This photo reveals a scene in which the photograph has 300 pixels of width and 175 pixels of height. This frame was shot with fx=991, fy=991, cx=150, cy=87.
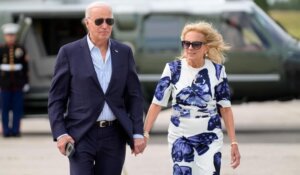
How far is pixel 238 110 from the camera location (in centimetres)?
2278

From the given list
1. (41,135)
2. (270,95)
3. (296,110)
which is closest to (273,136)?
(270,95)

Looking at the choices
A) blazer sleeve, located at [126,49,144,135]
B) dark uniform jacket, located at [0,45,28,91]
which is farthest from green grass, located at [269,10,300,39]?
blazer sleeve, located at [126,49,144,135]

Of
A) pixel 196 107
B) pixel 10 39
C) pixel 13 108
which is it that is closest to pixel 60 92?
pixel 196 107

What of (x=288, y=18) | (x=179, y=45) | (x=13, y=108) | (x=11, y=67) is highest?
(x=179, y=45)

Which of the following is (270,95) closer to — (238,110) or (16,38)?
(16,38)

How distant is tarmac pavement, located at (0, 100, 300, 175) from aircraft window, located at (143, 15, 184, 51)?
1.45 meters

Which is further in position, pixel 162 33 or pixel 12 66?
pixel 162 33

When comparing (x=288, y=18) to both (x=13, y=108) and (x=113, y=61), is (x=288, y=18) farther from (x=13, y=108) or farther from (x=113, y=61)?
(x=113, y=61)

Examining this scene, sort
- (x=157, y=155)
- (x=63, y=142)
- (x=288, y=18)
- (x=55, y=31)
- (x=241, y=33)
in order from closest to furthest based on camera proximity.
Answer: (x=63, y=142) < (x=157, y=155) < (x=241, y=33) < (x=55, y=31) < (x=288, y=18)

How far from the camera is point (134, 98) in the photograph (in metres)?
6.44

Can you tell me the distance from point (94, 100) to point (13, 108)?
31.6ft

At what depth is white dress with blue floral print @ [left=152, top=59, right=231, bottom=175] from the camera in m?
6.73

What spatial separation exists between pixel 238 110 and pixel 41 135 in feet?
24.4

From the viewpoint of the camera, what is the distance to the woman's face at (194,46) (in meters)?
6.75
